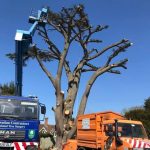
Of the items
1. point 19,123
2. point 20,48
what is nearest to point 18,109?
point 19,123

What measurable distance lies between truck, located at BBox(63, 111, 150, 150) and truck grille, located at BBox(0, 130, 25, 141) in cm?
285

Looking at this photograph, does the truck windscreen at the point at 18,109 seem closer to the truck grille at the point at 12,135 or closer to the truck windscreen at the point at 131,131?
the truck grille at the point at 12,135

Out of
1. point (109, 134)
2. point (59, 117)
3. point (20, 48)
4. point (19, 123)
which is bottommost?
point (109, 134)

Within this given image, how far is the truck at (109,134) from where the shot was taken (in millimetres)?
17141

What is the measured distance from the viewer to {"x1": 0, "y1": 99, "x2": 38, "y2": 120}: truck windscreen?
733 inches

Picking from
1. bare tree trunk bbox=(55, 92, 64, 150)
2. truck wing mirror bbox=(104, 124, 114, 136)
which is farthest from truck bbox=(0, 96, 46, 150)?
bare tree trunk bbox=(55, 92, 64, 150)

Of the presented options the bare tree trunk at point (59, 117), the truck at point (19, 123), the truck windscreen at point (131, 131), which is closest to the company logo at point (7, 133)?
the truck at point (19, 123)

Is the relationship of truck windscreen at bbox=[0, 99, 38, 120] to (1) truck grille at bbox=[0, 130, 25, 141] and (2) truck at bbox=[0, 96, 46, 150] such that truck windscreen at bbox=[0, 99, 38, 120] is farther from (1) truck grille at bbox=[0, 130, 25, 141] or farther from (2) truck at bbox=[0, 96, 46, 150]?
(1) truck grille at bbox=[0, 130, 25, 141]

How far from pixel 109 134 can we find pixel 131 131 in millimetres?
1073

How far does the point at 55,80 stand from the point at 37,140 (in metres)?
18.9

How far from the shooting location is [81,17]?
120 feet

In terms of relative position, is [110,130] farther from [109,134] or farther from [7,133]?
[7,133]

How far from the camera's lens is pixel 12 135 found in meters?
18.7

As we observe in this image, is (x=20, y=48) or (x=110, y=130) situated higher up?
(x=20, y=48)
